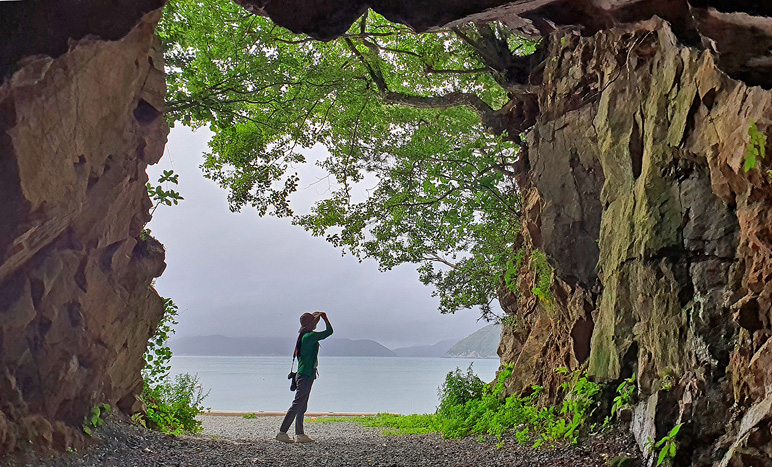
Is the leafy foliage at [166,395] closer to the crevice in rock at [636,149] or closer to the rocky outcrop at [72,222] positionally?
the rocky outcrop at [72,222]

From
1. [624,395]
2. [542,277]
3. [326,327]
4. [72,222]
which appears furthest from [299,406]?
[624,395]

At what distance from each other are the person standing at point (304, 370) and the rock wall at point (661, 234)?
11.8 ft

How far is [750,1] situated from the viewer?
321cm

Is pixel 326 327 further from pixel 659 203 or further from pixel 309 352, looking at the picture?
pixel 659 203

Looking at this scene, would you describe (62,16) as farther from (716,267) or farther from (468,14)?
(716,267)

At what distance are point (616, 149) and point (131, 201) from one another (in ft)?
19.6

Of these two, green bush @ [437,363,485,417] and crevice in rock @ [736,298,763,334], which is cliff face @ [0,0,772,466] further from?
green bush @ [437,363,485,417]

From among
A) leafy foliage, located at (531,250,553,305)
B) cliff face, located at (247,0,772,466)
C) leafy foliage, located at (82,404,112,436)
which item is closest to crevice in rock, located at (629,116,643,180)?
cliff face, located at (247,0,772,466)

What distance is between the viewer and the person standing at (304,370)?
8078mm

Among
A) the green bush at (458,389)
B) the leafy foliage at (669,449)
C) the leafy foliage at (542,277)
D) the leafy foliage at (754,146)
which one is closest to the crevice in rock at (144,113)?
the leafy foliage at (542,277)

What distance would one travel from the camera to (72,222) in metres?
5.66

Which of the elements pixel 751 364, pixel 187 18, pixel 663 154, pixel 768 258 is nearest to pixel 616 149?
pixel 663 154

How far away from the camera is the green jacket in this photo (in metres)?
8.34

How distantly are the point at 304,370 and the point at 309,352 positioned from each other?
11.0 inches
